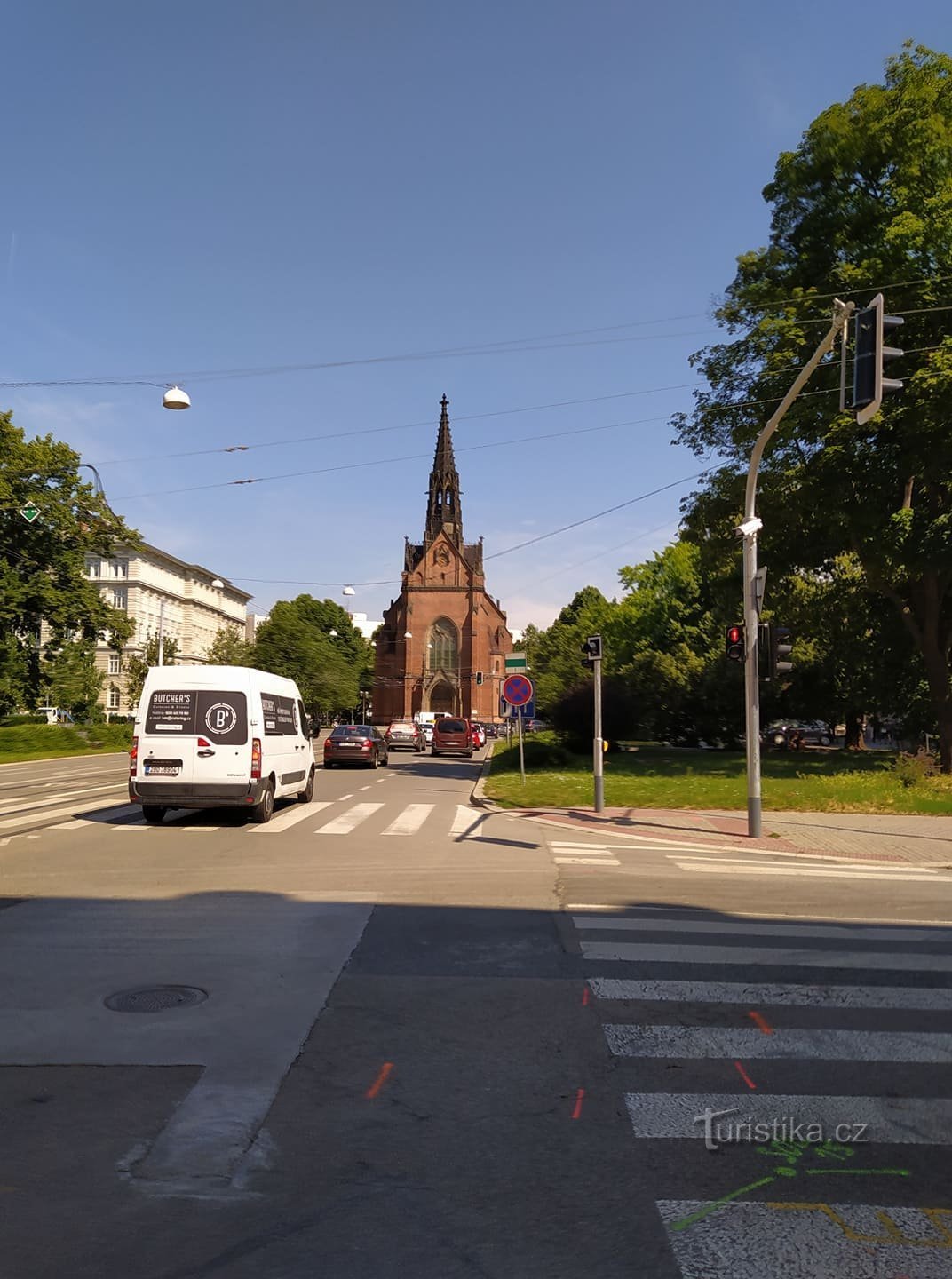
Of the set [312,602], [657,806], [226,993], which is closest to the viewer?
[226,993]

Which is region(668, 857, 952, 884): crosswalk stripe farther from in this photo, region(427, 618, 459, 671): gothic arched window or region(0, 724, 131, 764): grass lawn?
region(427, 618, 459, 671): gothic arched window

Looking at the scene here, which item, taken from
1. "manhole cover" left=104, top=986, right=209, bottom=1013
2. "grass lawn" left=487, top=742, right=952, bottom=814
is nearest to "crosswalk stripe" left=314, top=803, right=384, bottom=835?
"grass lawn" left=487, top=742, right=952, bottom=814

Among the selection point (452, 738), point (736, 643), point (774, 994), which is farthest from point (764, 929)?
point (452, 738)

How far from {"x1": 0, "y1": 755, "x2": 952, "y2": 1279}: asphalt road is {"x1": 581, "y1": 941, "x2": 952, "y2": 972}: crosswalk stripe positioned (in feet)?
0.11

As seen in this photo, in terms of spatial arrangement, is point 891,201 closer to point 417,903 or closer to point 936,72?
point 936,72

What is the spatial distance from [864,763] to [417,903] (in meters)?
24.0

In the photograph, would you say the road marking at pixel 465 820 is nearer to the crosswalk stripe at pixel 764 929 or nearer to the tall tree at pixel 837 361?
the crosswalk stripe at pixel 764 929

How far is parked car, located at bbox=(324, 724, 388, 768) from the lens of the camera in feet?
108

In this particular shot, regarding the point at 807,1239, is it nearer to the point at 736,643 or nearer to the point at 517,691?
the point at 736,643

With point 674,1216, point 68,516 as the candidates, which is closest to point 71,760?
point 68,516

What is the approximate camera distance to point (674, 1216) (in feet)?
10.8

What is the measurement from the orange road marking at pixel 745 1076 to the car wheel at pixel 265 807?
11.2 meters

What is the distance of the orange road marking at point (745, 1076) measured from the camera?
4531mm

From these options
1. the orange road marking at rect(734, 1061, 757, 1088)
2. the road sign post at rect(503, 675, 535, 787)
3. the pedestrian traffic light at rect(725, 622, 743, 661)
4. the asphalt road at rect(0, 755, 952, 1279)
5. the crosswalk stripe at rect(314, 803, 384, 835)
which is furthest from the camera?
the road sign post at rect(503, 675, 535, 787)
